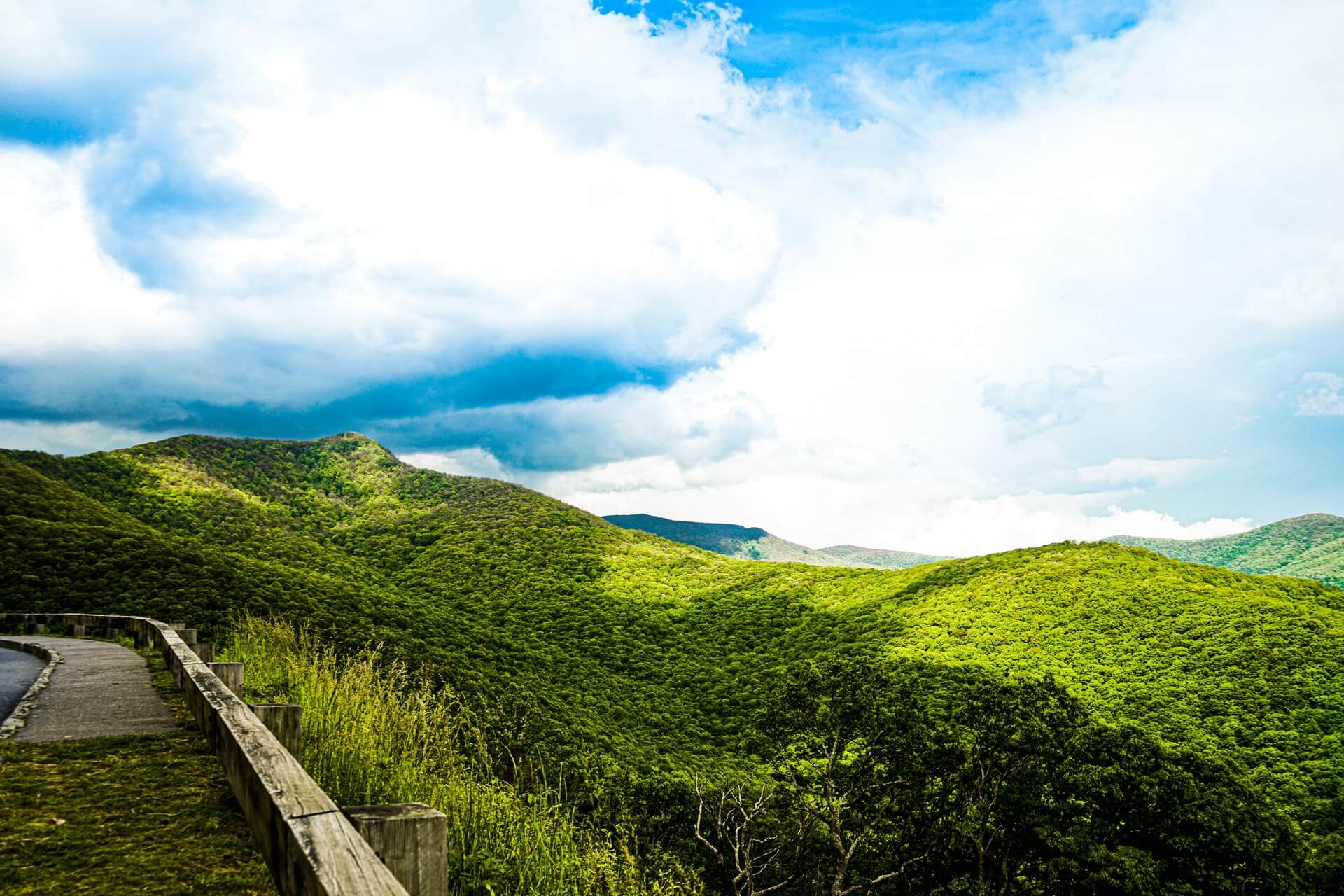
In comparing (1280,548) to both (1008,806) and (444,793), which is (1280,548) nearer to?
(1008,806)

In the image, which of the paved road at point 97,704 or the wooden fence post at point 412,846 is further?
the paved road at point 97,704

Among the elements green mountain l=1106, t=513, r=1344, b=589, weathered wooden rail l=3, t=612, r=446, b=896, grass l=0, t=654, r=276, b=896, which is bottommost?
grass l=0, t=654, r=276, b=896

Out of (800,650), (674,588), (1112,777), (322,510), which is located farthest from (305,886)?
(322,510)

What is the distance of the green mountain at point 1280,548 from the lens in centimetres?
11362

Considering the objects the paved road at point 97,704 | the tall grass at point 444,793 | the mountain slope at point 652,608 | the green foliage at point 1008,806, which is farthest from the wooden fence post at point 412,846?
the mountain slope at point 652,608

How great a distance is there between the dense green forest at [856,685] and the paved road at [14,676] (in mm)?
8263

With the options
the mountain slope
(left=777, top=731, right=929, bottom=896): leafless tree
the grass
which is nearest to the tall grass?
the grass

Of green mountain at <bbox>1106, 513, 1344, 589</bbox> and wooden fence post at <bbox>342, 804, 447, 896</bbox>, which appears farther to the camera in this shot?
green mountain at <bbox>1106, 513, 1344, 589</bbox>

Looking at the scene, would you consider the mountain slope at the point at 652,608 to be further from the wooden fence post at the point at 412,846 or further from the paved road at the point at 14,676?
the wooden fence post at the point at 412,846

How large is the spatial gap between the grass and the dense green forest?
861cm

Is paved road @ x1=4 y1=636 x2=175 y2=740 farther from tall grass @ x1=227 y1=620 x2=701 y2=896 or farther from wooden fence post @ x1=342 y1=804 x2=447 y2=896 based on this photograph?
wooden fence post @ x1=342 y1=804 x2=447 y2=896

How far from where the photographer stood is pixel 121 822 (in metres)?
3.49

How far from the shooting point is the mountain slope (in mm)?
25594

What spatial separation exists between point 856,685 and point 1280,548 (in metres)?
155
